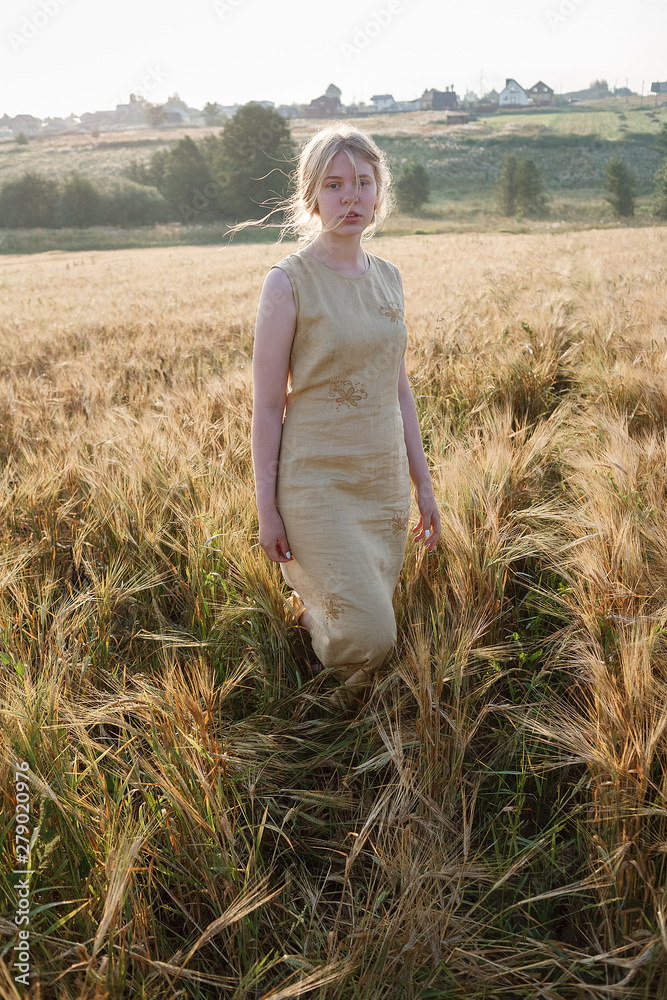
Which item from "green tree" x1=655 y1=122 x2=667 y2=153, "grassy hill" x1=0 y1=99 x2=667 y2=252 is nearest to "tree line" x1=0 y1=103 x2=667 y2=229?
"grassy hill" x1=0 y1=99 x2=667 y2=252

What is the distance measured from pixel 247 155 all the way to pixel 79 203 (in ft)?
39.9

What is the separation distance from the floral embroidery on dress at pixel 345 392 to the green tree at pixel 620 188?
46177mm

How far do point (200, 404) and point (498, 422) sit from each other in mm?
1523

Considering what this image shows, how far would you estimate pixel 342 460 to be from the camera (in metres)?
1.72

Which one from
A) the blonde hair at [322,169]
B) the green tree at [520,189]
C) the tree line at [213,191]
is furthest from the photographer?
the tree line at [213,191]

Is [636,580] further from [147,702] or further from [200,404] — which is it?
[200,404]

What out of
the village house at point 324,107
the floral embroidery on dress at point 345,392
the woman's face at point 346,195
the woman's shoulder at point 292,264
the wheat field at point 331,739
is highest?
the village house at point 324,107

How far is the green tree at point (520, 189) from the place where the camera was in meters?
42.9

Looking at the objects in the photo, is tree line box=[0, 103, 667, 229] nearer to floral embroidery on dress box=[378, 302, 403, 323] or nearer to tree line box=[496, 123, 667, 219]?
tree line box=[496, 123, 667, 219]

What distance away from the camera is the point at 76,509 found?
2.33 metres

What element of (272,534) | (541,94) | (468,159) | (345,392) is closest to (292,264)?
(345,392)

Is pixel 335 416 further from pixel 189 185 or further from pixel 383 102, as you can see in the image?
pixel 383 102

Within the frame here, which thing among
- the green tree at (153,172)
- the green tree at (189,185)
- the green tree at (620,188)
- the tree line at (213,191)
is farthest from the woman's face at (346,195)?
the green tree at (153,172)

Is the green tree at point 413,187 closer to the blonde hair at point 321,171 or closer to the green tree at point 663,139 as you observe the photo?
the green tree at point 663,139
